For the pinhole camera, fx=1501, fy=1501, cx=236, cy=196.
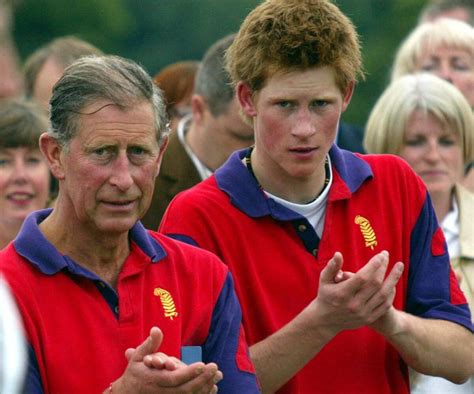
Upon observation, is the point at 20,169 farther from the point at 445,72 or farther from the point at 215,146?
the point at 445,72

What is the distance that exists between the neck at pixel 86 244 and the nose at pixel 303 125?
2.44ft

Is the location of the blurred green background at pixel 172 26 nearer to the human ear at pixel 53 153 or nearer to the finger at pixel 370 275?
the finger at pixel 370 275

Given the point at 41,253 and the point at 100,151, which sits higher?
the point at 100,151

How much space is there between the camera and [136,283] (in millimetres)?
4332

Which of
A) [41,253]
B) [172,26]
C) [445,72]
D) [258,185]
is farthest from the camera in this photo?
[172,26]

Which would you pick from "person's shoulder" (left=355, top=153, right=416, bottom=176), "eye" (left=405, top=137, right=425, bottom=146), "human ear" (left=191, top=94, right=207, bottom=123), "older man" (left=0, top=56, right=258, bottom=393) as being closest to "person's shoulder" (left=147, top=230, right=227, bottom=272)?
"older man" (left=0, top=56, right=258, bottom=393)

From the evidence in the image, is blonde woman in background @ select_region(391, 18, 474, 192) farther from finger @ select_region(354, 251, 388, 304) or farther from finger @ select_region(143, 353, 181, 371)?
finger @ select_region(143, 353, 181, 371)

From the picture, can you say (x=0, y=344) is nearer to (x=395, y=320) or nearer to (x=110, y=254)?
(x=110, y=254)

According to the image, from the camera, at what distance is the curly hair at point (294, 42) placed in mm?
4824

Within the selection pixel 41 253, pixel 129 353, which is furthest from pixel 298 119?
pixel 129 353

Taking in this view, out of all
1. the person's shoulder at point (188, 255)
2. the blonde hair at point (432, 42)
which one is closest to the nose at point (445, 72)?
the blonde hair at point (432, 42)

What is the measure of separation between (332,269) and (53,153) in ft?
2.91

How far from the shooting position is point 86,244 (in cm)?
434

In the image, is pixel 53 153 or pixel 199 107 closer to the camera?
pixel 53 153
